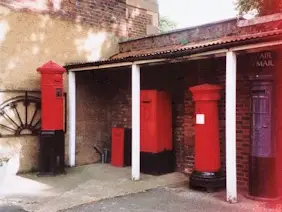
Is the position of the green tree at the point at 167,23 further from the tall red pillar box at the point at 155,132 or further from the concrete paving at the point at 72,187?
the concrete paving at the point at 72,187

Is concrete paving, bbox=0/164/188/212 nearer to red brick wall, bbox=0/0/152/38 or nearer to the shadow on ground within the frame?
the shadow on ground

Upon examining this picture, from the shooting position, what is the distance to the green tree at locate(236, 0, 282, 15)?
15766mm

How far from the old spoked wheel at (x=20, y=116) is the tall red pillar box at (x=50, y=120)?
0.51 meters

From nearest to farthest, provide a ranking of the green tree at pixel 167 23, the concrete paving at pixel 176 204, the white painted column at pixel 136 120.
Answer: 1. the concrete paving at pixel 176 204
2. the white painted column at pixel 136 120
3. the green tree at pixel 167 23

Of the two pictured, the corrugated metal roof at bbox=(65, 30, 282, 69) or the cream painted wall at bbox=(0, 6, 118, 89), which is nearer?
the corrugated metal roof at bbox=(65, 30, 282, 69)

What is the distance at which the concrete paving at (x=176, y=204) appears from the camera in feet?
17.9

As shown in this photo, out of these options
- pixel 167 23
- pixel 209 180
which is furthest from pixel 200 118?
pixel 167 23

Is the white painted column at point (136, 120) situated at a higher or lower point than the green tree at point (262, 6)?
lower

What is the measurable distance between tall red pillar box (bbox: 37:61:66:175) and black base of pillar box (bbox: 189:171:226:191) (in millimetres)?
2980

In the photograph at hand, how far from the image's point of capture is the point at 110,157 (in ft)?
31.4

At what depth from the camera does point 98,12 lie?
9.59 metres

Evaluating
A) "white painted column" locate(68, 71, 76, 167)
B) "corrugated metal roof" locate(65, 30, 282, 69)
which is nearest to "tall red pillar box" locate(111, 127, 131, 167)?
"white painted column" locate(68, 71, 76, 167)

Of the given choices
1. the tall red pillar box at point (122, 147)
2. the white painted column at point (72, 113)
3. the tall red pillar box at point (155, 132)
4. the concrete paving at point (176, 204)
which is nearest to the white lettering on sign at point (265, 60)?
the concrete paving at point (176, 204)

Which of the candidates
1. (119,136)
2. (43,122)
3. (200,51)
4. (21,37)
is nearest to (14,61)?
(21,37)
